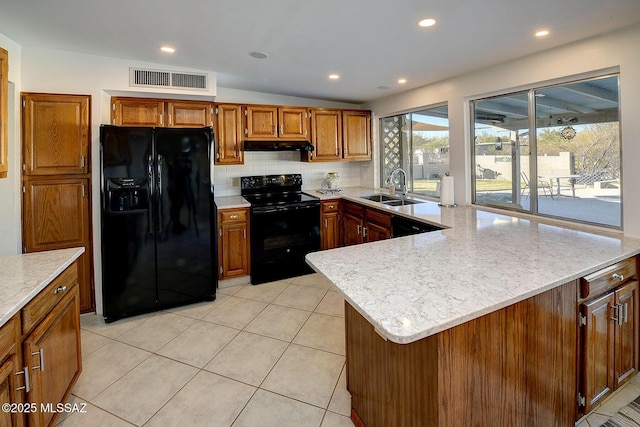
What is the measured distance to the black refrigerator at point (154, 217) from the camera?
2828 mm

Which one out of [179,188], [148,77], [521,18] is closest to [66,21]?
[148,77]

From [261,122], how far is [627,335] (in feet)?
12.2

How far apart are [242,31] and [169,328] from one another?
2421 mm

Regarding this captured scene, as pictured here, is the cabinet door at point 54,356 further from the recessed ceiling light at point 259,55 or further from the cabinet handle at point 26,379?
the recessed ceiling light at point 259,55

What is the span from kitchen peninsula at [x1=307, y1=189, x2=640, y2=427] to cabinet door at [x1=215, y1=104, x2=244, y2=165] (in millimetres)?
2453

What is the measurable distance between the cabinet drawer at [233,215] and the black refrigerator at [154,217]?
1.08ft

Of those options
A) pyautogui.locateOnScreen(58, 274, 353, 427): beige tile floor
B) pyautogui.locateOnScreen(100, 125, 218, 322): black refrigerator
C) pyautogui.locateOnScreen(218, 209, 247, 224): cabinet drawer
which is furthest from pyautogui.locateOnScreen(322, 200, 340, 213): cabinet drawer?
pyautogui.locateOnScreen(100, 125, 218, 322): black refrigerator

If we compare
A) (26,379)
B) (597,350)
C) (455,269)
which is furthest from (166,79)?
(597,350)

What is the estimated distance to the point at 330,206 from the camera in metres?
4.16

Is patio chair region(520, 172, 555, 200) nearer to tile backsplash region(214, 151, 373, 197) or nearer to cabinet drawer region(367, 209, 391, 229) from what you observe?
cabinet drawer region(367, 209, 391, 229)

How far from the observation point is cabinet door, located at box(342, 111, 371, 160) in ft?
15.0

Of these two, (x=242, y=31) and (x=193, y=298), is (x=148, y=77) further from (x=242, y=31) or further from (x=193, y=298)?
(x=193, y=298)

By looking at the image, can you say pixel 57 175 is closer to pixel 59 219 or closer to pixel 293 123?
pixel 59 219

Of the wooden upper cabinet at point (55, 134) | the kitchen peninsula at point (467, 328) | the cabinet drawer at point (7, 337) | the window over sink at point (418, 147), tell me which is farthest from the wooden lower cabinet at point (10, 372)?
the window over sink at point (418, 147)
